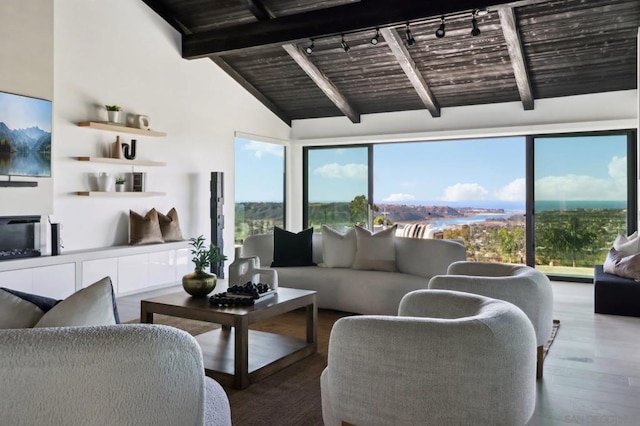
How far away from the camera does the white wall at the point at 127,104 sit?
5418 mm

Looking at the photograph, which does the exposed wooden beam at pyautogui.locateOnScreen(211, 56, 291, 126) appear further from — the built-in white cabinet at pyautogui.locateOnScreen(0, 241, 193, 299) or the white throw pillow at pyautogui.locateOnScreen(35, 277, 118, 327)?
the white throw pillow at pyautogui.locateOnScreen(35, 277, 118, 327)

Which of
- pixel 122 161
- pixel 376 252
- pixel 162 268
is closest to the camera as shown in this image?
pixel 376 252

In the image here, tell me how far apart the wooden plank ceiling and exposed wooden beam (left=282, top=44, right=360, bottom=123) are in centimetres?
2

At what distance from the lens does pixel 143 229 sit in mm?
6121

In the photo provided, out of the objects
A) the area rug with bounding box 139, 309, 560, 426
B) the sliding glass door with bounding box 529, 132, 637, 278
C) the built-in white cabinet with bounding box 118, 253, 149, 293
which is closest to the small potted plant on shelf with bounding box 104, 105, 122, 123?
the built-in white cabinet with bounding box 118, 253, 149, 293

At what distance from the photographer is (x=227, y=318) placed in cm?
310

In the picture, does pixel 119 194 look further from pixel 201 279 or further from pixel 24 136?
pixel 201 279

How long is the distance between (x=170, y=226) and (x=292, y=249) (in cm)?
193

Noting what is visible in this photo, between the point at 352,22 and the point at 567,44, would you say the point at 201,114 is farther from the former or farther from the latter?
the point at 567,44

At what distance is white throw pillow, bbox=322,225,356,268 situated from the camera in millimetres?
5242

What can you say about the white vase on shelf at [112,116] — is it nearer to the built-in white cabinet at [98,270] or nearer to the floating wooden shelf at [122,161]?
the floating wooden shelf at [122,161]

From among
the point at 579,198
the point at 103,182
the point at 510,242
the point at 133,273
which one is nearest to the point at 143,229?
the point at 133,273

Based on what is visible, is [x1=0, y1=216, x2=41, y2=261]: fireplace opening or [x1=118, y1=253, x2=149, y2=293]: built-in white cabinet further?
[x1=118, y1=253, x2=149, y2=293]: built-in white cabinet

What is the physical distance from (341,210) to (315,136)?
1.38 m
